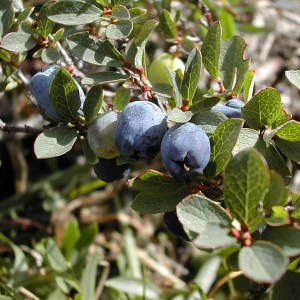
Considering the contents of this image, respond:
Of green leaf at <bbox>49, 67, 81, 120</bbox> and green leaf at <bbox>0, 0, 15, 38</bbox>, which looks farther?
green leaf at <bbox>0, 0, 15, 38</bbox>

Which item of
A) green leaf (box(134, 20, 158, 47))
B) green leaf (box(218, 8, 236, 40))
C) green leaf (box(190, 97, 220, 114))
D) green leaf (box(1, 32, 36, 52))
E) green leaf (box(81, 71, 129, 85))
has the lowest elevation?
green leaf (box(218, 8, 236, 40))

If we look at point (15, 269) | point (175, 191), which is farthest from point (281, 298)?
point (15, 269)

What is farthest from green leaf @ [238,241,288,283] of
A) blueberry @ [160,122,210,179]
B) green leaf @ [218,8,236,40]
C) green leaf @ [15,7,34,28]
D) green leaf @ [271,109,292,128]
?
green leaf @ [218,8,236,40]

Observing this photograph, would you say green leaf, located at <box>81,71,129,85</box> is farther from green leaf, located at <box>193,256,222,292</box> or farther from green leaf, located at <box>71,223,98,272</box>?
green leaf, located at <box>193,256,222,292</box>

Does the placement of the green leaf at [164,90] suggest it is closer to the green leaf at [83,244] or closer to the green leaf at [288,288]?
the green leaf at [288,288]

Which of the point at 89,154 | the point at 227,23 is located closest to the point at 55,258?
the point at 89,154

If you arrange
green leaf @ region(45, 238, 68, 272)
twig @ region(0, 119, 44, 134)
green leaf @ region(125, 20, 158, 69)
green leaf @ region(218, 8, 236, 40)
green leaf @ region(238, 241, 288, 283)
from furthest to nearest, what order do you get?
green leaf @ region(218, 8, 236, 40)
green leaf @ region(45, 238, 68, 272)
twig @ region(0, 119, 44, 134)
green leaf @ region(125, 20, 158, 69)
green leaf @ region(238, 241, 288, 283)

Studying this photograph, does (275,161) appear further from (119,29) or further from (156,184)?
(119,29)
